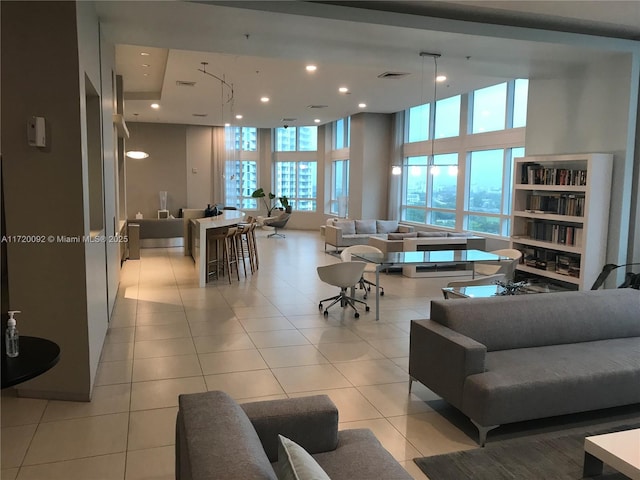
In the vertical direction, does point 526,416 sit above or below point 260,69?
below

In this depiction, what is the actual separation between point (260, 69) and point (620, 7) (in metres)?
5.10

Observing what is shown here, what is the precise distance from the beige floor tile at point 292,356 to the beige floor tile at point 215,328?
2.50 feet

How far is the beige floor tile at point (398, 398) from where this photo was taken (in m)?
3.70

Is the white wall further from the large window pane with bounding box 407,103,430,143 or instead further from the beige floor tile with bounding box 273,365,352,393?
the large window pane with bounding box 407,103,430,143

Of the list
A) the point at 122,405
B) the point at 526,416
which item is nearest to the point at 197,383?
the point at 122,405

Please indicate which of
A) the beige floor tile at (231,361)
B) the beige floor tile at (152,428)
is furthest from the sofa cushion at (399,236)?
the beige floor tile at (152,428)

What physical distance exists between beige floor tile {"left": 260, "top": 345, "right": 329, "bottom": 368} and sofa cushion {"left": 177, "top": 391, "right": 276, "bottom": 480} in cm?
250

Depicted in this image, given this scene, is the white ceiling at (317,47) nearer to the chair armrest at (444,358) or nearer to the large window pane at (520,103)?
the large window pane at (520,103)

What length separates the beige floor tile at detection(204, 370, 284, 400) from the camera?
3961mm

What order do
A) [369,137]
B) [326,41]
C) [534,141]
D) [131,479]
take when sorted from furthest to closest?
[369,137], [534,141], [326,41], [131,479]

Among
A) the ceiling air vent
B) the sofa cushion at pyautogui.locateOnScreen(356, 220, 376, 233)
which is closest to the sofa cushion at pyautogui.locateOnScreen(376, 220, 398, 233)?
the sofa cushion at pyautogui.locateOnScreen(356, 220, 376, 233)

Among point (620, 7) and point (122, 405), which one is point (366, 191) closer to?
point (620, 7)

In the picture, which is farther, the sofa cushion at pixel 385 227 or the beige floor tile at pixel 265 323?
the sofa cushion at pixel 385 227

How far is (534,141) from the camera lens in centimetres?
727
